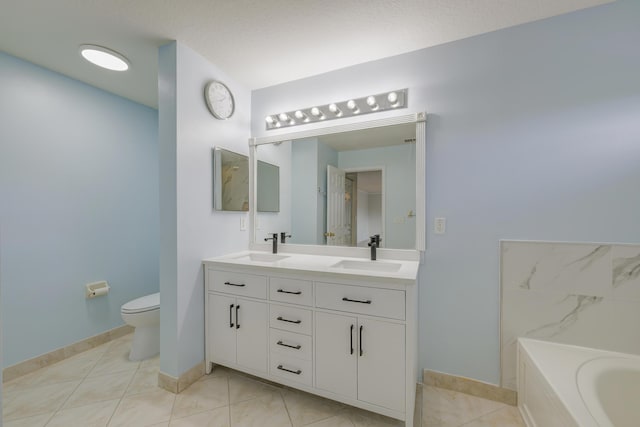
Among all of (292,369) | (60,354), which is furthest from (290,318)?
(60,354)

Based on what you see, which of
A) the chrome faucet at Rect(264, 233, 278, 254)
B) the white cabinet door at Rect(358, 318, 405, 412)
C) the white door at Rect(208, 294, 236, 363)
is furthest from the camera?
the chrome faucet at Rect(264, 233, 278, 254)

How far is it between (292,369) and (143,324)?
4.31 feet

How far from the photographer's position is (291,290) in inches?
65.3

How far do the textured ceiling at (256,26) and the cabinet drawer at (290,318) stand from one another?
175cm

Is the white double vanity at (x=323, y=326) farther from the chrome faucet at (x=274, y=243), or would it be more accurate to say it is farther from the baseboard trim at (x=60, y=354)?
the baseboard trim at (x=60, y=354)

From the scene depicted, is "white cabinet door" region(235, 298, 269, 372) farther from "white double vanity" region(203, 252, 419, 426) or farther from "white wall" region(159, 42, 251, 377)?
"white wall" region(159, 42, 251, 377)

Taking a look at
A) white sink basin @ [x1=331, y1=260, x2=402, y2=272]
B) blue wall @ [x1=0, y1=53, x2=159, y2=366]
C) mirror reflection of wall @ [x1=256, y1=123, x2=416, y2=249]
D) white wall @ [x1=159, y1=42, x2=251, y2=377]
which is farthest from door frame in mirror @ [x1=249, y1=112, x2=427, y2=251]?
blue wall @ [x1=0, y1=53, x2=159, y2=366]

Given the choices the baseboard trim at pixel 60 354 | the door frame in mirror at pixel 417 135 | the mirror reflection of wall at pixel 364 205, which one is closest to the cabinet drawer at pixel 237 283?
the mirror reflection of wall at pixel 364 205

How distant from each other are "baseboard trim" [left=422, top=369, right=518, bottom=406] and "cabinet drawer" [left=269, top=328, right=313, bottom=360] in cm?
87

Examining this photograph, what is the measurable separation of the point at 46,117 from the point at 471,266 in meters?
3.29

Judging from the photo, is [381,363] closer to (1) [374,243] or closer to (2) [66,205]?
(1) [374,243]

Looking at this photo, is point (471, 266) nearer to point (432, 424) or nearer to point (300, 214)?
point (432, 424)

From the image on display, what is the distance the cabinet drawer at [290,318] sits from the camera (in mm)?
1613

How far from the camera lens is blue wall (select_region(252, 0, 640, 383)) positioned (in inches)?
57.0
